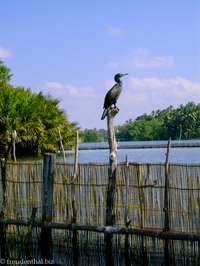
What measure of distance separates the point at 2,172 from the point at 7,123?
2429cm

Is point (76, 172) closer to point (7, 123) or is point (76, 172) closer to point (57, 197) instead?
point (57, 197)

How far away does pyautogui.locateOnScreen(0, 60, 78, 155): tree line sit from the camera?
34812 millimetres

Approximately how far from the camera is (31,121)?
3569 centimetres

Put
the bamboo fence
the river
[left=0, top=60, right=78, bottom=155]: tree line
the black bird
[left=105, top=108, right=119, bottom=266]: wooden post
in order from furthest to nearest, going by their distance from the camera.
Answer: [left=0, top=60, right=78, bottom=155]: tree line < the river < the black bird < [left=105, top=108, right=119, bottom=266]: wooden post < the bamboo fence

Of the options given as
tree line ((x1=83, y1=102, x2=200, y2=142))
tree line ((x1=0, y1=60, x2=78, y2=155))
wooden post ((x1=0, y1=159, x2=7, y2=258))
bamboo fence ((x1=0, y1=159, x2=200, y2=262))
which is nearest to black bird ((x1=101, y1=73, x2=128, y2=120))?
bamboo fence ((x1=0, y1=159, x2=200, y2=262))

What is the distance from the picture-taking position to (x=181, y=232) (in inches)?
340

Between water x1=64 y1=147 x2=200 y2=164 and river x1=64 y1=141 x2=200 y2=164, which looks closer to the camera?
water x1=64 y1=147 x2=200 y2=164

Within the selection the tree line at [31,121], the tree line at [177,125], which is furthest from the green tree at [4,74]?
the tree line at [177,125]

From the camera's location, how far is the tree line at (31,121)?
34.8 meters

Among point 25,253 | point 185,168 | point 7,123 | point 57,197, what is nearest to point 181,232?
point 185,168

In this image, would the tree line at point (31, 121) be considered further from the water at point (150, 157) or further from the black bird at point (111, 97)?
the black bird at point (111, 97)

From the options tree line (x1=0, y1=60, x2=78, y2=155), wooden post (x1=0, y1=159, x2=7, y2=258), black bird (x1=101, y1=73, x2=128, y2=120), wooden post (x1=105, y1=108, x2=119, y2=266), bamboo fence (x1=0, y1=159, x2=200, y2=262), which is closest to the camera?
bamboo fence (x1=0, y1=159, x2=200, y2=262)

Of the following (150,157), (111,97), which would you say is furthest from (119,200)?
(150,157)

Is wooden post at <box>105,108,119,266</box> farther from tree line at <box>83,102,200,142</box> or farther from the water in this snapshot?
tree line at <box>83,102,200,142</box>
